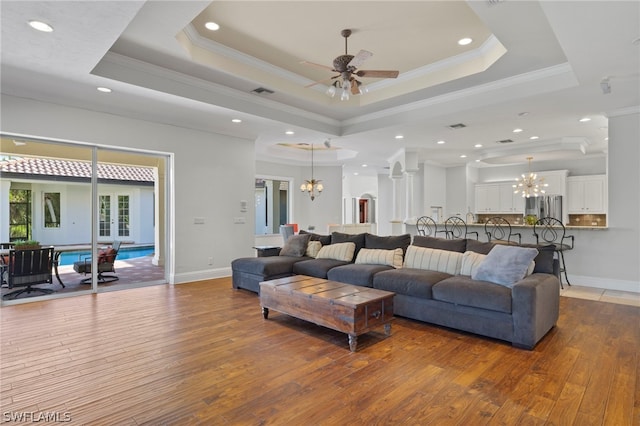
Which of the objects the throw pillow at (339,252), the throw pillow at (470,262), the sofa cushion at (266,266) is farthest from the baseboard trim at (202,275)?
the throw pillow at (470,262)

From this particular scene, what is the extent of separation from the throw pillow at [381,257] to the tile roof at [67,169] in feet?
14.1

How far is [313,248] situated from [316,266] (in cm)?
80

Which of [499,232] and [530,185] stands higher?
[530,185]

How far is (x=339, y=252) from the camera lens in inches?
213

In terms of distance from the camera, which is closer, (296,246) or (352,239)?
(352,239)

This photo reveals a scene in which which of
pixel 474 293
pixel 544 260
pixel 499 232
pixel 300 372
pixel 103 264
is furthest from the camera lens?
pixel 499 232

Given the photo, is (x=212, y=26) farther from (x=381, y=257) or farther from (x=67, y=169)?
(x=381, y=257)

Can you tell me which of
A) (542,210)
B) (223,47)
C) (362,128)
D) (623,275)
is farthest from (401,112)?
(542,210)

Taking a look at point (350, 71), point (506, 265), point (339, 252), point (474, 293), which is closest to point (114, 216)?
point (339, 252)

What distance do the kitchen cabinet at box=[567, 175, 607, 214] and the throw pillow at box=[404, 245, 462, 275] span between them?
741cm

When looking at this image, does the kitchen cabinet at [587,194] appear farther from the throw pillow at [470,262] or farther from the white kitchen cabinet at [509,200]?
the throw pillow at [470,262]

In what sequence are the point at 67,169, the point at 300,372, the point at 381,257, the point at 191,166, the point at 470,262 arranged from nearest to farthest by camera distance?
the point at 300,372
the point at 470,262
the point at 381,257
the point at 67,169
the point at 191,166

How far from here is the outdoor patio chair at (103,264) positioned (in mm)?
5484

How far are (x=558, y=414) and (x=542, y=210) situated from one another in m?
9.31
